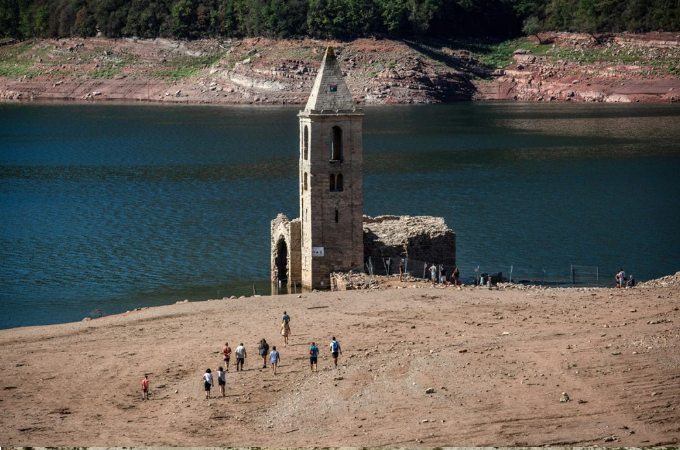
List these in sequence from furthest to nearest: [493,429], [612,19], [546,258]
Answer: [612,19] < [546,258] < [493,429]

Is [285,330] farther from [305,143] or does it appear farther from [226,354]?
[305,143]

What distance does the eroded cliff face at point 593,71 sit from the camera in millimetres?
161250

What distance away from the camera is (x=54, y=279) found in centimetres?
5319

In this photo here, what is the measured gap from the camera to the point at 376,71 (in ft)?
534

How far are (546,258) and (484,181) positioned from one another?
30299 mm

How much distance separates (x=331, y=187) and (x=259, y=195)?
3217cm

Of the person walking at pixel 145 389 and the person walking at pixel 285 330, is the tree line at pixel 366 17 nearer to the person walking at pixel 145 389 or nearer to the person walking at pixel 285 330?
the person walking at pixel 285 330

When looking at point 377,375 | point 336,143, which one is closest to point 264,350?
point 377,375

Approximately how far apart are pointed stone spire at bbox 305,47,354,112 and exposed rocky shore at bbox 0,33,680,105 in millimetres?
114647

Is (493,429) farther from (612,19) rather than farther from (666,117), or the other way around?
(612,19)

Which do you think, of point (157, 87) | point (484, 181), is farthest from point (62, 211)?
point (157, 87)

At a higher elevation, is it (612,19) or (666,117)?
(612,19)

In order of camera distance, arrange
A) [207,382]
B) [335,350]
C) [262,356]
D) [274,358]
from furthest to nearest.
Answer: [262,356]
[335,350]
[274,358]
[207,382]

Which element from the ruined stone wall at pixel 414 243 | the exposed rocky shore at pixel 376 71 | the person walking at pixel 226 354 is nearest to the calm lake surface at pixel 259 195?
the ruined stone wall at pixel 414 243
